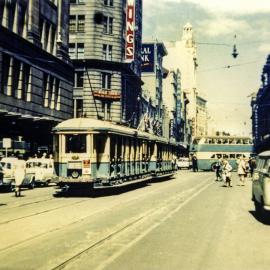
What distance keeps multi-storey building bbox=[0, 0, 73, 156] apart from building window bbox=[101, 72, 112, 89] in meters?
12.4

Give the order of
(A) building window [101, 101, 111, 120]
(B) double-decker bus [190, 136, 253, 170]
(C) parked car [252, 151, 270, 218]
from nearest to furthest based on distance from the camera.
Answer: (C) parked car [252, 151, 270, 218]
(B) double-decker bus [190, 136, 253, 170]
(A) building window [101, 101, 111, 120]

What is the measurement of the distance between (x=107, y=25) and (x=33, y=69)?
22.8 m

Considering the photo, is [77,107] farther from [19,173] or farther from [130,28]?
[19,173]

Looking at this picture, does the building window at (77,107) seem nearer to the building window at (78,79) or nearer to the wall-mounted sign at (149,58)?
the building window at (78,79)

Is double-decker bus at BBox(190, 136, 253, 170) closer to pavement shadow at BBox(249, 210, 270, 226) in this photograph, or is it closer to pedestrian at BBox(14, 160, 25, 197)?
pedestrian at BBox(14, 160, 25, 197)

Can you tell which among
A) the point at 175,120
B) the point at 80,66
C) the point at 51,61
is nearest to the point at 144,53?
the point at 175,120

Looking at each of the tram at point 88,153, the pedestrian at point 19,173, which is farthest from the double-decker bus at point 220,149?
the pedestrian at point 19,173

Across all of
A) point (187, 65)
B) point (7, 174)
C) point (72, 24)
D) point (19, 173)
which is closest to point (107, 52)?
point (72, 24)

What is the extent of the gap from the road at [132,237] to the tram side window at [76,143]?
4.53m

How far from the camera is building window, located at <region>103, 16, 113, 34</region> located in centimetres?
5531

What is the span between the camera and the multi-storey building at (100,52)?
54281 mm

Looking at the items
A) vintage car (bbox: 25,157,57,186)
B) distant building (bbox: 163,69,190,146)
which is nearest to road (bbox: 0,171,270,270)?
vintage car (bbox: 25,157,57,186)

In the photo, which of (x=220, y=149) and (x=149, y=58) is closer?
(x=220, y=149)

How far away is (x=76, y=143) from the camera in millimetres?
21078
